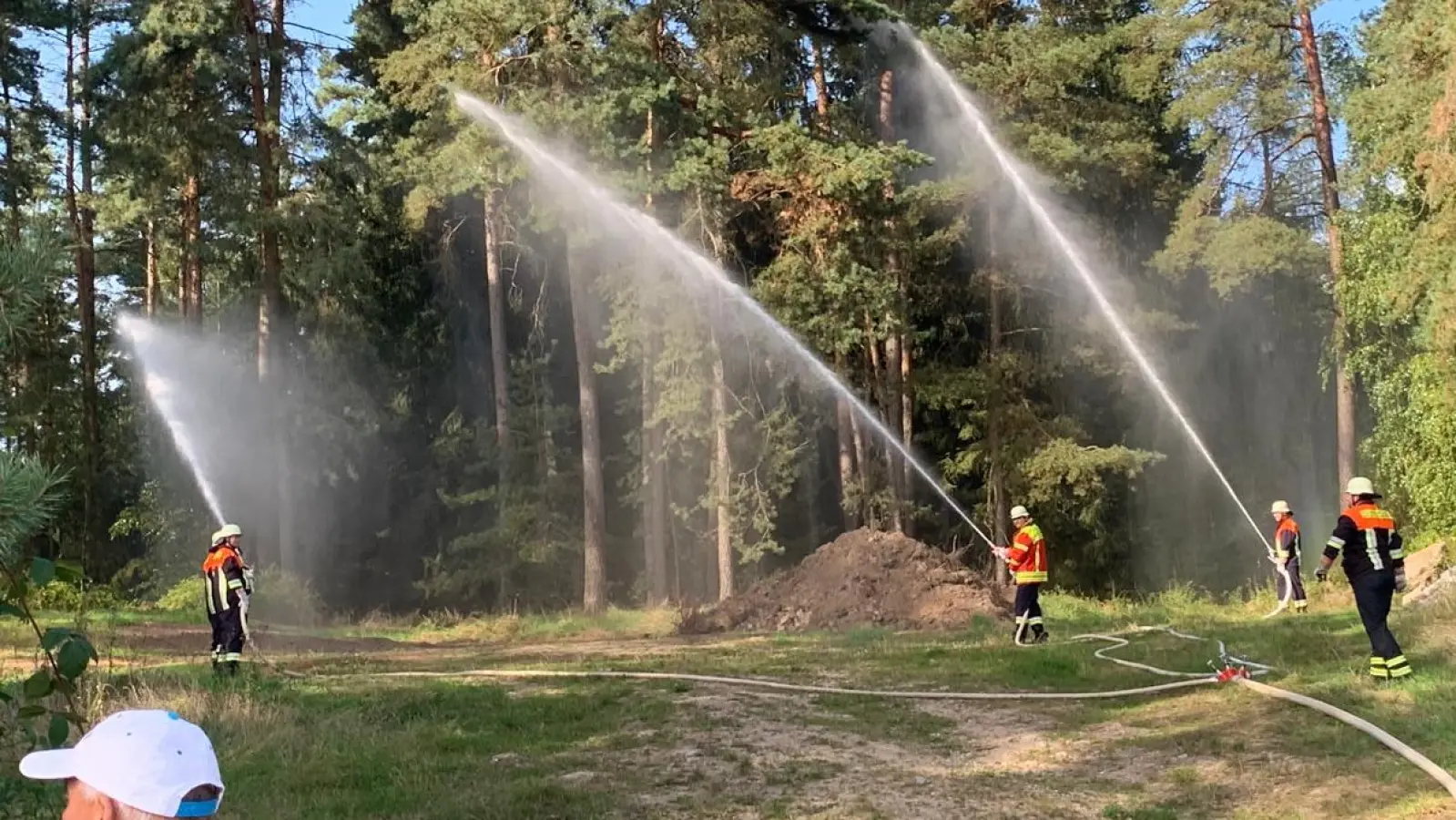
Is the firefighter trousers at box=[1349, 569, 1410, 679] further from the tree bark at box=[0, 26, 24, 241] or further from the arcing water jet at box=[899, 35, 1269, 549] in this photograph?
the tree bark at box=[0, 26, 24, 241]

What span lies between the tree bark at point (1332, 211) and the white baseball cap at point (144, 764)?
85.6 feet

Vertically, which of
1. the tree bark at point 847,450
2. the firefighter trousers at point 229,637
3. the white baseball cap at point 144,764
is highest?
the tree bark at point 847,450

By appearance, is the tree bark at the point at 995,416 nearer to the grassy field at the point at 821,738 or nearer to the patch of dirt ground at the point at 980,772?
the grassy field at the point at 821,738

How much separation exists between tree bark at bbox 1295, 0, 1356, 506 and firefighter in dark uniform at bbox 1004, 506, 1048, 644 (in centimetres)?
1380

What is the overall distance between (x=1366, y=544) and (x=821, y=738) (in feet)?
14.9

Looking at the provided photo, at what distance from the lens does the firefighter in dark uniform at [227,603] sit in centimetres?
1170

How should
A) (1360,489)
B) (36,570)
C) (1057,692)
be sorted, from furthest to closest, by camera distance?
(1057,692)
(1360,489)
(36,570)

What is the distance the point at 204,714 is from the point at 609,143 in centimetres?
1424

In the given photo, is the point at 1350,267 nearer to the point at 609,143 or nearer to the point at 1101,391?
the point at 1101,391

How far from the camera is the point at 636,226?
76.1 feet

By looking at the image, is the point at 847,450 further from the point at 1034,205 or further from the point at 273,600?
the point at 273,600

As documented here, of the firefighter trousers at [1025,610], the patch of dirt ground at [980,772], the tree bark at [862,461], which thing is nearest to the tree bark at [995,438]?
the tree bark at [862,461]

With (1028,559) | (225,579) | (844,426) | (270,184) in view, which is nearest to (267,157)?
(270,184)

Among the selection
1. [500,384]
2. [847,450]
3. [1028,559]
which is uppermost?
[500,384]
